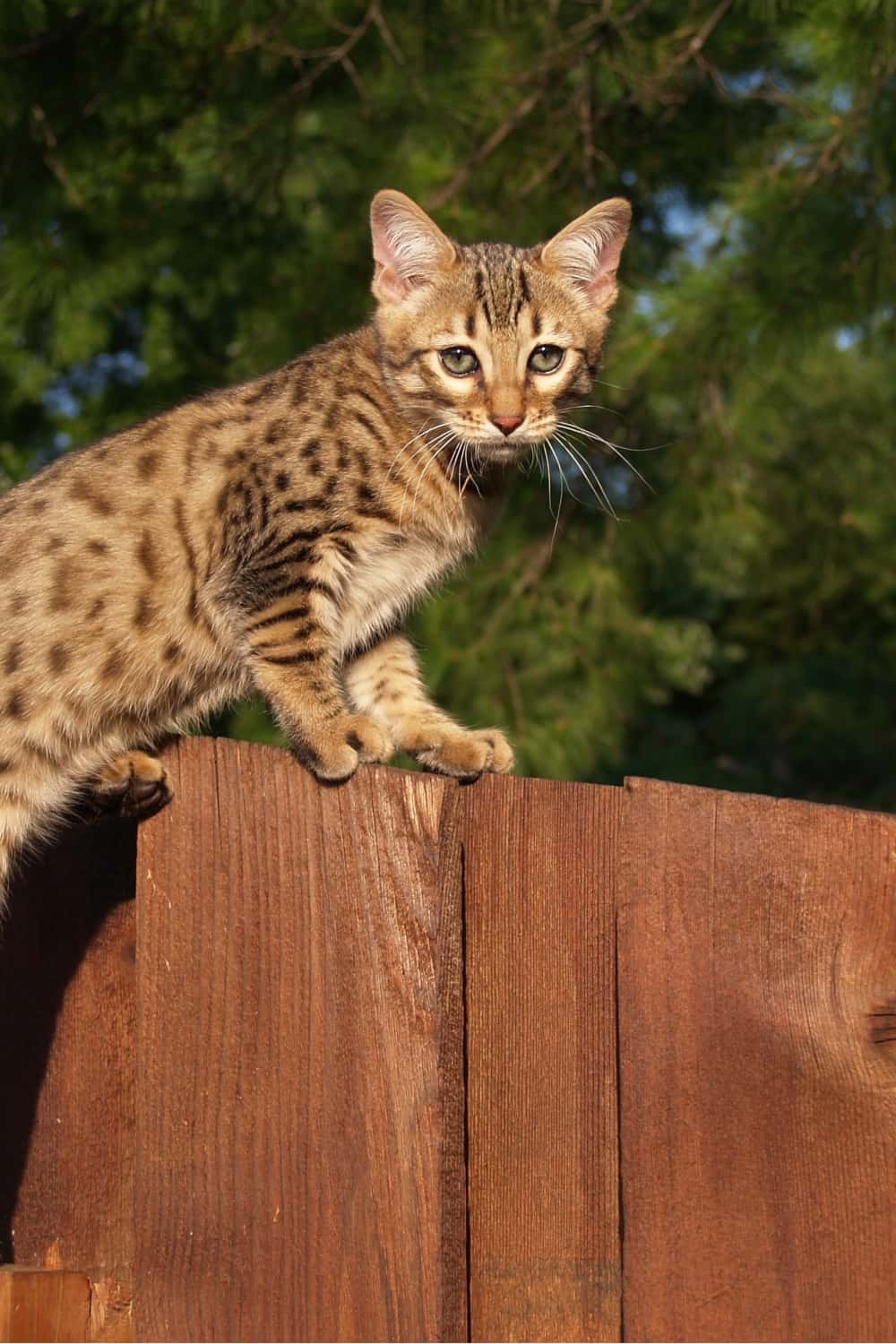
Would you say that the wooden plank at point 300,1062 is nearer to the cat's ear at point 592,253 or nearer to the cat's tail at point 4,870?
the cat's tail at point 4,870

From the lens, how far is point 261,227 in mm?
6406

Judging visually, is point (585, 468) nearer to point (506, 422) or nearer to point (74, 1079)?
point (506, 422)

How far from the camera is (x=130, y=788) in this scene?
9.00ft

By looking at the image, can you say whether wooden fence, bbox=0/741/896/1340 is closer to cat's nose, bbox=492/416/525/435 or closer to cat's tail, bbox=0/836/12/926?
cat's tail, bbox=0/836/12/926

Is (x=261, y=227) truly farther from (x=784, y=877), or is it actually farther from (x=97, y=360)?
(x=784, y=877)

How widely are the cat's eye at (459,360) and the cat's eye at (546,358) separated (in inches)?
5.8

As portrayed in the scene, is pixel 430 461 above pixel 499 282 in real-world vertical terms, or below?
below

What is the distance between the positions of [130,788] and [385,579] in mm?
1122

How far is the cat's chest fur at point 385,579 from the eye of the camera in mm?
3609

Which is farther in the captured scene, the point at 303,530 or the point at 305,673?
the point at 303,530

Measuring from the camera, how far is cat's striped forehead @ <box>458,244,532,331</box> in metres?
3.89

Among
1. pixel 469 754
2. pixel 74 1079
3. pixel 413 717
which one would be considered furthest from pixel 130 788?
pixel 413 717

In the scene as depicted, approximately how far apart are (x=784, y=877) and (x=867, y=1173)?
1.42ft

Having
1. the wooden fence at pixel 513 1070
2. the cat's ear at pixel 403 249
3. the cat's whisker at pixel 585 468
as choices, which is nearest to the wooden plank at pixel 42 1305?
the wooden fence at pixel 513 1070
